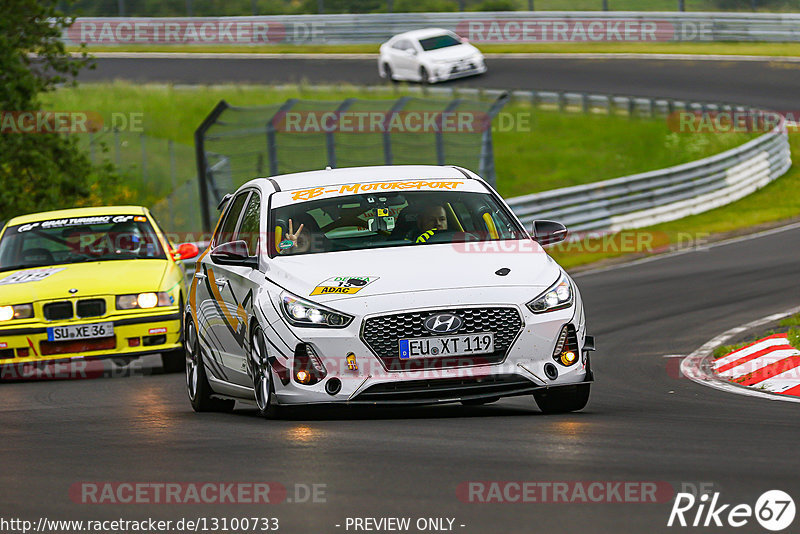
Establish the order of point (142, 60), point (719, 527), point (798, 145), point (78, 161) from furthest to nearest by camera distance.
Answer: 1. point (142, 60)
2. point (798, 145)
3. point (78, 161)
4. point (719, 527)

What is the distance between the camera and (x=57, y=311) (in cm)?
1377

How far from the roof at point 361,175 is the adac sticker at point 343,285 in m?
1.32

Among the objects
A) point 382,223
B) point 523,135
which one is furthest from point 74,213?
point 523,135

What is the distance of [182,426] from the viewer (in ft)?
29.6

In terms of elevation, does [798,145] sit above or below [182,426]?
below

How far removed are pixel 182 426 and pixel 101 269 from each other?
224 inches

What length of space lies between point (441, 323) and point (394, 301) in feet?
0.96

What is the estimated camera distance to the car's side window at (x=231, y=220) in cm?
1041

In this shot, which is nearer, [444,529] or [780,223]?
[444,529]

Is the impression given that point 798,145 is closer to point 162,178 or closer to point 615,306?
point 162,178

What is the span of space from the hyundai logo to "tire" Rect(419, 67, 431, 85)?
35.1 metres

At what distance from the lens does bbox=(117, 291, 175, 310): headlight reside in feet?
45.8

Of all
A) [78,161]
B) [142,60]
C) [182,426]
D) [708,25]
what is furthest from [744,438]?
[142,60]

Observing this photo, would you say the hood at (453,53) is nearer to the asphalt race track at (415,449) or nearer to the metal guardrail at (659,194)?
the metal guardrail at (659,194)
